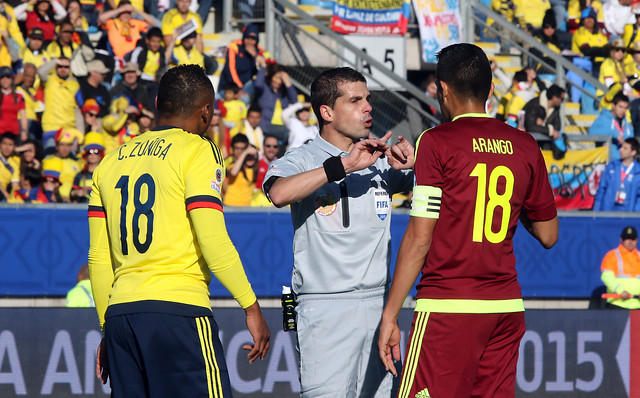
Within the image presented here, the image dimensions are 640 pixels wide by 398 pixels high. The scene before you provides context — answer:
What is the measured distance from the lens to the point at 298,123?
13211mm

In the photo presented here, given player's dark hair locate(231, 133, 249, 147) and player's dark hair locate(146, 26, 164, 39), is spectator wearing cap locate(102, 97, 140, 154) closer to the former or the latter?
player's dark hair locate(231, 133, 249, 147)

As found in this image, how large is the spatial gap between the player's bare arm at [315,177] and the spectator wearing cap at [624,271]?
8042 mm

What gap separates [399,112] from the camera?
13852 millimetres

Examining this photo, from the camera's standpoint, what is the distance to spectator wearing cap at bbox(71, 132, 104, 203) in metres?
11.6

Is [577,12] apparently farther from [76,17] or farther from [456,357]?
[456,357]

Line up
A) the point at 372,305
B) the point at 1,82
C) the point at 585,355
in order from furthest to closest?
the point at 1,82, the point at 585,355, the point at 372,305

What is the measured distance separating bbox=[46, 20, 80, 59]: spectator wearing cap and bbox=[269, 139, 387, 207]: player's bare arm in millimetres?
9116

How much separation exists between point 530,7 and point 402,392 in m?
13.9

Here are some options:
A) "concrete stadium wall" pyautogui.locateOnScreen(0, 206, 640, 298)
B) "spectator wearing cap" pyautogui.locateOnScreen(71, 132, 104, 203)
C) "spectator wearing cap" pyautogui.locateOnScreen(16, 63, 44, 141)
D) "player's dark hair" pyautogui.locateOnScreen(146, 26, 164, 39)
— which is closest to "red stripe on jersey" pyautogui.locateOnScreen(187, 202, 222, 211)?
A: "concrete stadium wall" pyautogui.locateOnScreen(0, 206, 640, 298)

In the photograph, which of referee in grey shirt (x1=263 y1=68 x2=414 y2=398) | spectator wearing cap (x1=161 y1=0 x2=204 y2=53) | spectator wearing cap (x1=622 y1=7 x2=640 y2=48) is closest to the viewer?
referee in grey shirt (x1=263 y1=68 x2=414 y2=398)

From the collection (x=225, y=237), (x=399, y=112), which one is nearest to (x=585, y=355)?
(x=225, y=237)

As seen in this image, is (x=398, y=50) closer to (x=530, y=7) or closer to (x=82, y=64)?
(x=530, y=7)

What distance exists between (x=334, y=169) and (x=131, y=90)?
853 centimetres

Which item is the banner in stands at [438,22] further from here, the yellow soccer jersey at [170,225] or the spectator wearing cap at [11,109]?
the yellow soccer jersey at [170,225]
